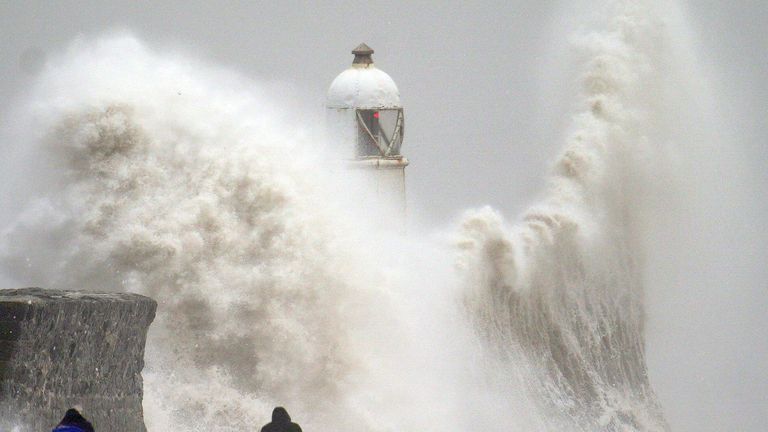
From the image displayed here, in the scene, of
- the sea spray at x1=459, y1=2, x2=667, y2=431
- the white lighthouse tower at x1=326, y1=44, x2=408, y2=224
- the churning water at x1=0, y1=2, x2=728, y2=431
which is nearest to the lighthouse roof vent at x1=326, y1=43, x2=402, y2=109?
the white lighthouse tower at x1=326, y1=44, x2=408, y2=224

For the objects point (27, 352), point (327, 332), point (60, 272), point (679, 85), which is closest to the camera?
point (27, 352)

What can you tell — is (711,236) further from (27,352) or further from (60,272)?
(27,352)

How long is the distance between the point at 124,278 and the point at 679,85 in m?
17.2

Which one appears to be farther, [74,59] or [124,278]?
[74,59]

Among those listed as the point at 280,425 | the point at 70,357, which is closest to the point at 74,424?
the point at 280,425

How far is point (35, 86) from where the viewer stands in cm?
3278

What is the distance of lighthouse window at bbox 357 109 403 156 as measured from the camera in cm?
4091

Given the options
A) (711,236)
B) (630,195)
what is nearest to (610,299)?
(630,195)

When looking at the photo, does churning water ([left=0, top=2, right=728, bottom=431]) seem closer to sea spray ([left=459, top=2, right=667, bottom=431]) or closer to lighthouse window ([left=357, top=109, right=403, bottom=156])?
sea spray ([left=459, top=2, right=667, bottom=431])

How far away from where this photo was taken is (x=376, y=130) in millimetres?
41062

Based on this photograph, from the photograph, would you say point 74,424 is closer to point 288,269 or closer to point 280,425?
point 280,425

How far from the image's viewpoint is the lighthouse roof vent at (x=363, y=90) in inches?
1609

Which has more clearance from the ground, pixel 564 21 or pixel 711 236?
pixel 564 21

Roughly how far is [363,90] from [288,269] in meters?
8.92
